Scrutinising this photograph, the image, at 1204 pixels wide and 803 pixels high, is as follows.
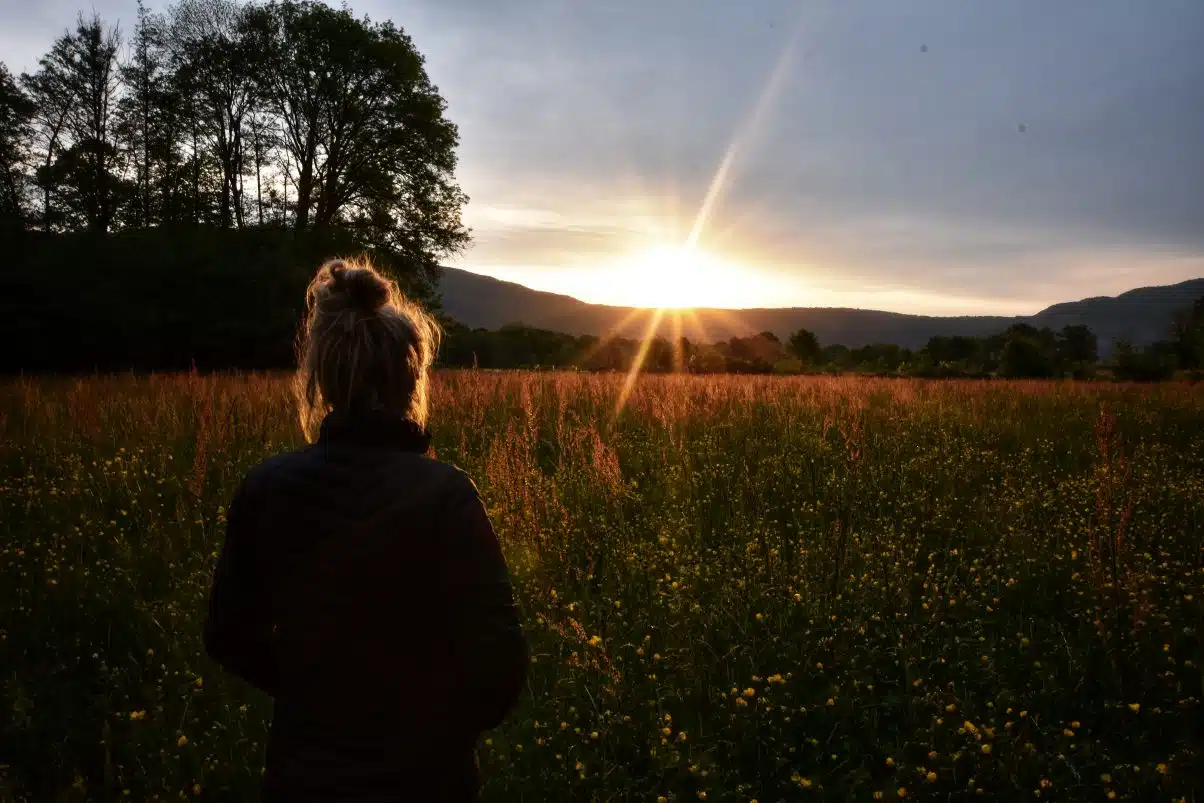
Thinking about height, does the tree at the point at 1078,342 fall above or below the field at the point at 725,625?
above

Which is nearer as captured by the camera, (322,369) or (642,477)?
(322,369)

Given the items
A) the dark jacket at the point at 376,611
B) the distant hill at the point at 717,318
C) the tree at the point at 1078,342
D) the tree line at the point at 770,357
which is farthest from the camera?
the distant hill at the point at 717,318

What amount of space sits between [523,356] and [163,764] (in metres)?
36.3

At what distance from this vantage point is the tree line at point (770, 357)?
1204 inches

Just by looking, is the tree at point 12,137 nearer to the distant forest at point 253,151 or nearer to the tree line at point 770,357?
the distant forest at point 253,151

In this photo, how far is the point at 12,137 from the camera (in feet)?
67.8

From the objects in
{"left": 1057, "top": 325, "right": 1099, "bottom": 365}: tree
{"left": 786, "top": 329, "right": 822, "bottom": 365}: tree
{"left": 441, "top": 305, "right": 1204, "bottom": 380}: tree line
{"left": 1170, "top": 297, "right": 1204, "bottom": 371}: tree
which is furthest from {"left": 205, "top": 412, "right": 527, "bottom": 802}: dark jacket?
{"left": 1057, "top": 325, "right": 1099, "bottom": 365}: tree

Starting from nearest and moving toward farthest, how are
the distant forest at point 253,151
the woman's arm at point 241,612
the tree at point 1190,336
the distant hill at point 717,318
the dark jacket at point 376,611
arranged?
the dark jacket at point 376,611 → the woman's arm at point 241,612 → the distant forest at point 253,151 → the tree at point 1190,336 → the distant hill at point 717,318

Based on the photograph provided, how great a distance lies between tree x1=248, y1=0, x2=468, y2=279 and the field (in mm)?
16631

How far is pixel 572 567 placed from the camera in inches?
170

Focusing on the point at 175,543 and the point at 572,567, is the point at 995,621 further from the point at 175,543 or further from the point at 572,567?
the point at 175,543

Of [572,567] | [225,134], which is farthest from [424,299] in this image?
[572,567]

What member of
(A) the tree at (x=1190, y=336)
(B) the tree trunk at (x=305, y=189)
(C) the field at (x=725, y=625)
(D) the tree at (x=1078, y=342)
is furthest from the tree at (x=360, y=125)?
(D) the tree at (x=1078, y=342)

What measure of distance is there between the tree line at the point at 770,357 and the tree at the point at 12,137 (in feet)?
47.0
